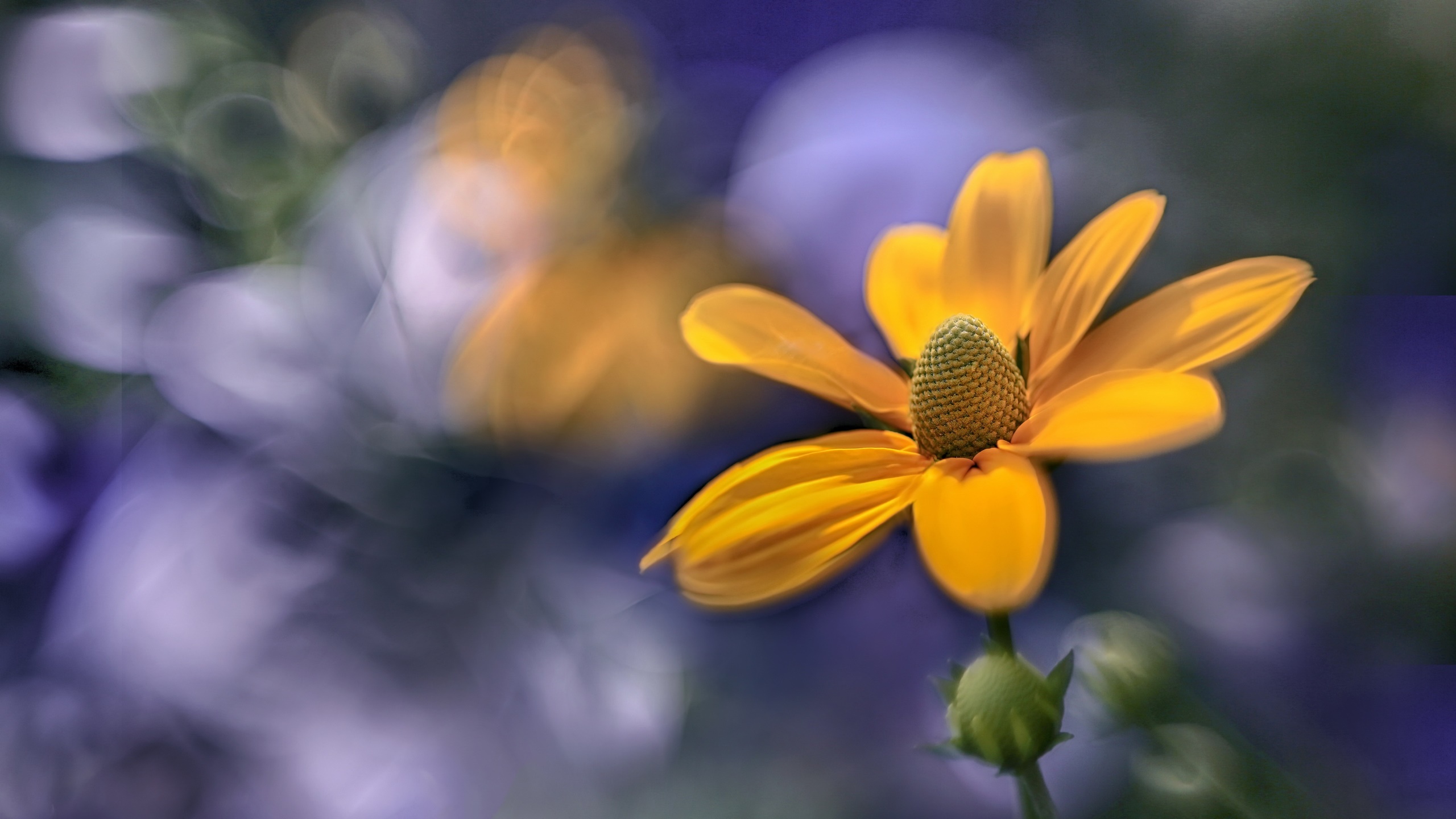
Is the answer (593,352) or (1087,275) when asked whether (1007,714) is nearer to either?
(1087,275)

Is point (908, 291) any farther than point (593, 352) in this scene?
No

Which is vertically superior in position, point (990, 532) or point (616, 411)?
point (990, 532)

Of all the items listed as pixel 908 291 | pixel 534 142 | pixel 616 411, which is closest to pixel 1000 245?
pixel 908 291

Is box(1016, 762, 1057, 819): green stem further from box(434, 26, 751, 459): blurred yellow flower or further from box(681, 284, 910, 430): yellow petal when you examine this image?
box(434, 26, 751, 459): blurred yellow flower

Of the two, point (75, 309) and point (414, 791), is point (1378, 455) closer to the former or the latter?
point (414, 791)

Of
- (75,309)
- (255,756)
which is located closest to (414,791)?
(255,756)

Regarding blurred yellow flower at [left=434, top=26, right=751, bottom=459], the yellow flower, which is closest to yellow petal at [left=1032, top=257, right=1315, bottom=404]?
the yellow flower
